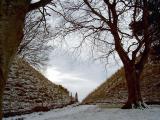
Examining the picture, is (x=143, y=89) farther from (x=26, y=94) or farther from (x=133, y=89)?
(x=26, y=94)

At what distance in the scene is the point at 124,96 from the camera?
78.7 ft

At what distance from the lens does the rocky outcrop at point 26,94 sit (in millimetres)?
19766

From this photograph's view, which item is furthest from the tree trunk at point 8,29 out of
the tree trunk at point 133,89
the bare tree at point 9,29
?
the tree trunk at point 133,89

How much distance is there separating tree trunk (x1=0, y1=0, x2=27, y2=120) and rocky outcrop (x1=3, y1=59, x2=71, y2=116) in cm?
1386

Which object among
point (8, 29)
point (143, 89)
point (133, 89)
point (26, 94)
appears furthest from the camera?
point (143, 89)

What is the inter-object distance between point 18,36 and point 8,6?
18.5 inches

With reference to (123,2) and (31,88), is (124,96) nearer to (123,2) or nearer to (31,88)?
(31,88)

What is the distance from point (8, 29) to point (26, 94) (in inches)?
660

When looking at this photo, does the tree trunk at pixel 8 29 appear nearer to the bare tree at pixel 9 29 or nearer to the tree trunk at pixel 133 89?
the bare tree at pixel 9 29

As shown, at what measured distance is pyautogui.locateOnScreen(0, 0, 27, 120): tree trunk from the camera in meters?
5.08

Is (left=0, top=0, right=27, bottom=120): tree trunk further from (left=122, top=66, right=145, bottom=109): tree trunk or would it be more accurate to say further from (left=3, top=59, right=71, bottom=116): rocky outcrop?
(left=3, top=59, right=71, bottom=116): rocky outcrop

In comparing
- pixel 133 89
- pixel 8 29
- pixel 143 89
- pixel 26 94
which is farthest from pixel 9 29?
pixel 143 89

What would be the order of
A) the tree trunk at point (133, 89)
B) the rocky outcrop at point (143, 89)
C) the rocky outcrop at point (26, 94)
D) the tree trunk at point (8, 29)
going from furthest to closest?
the rocky outcrop at point (143, 89), the rocky outcrop at point (26, 94), the tree trunk at point (133, 89), the tree trunk at point (8, 29)

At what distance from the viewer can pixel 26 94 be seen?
21531 mm
